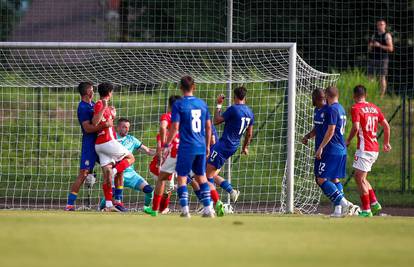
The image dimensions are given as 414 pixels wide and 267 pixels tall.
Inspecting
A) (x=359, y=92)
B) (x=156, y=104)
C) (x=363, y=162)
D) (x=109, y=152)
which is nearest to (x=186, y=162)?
(x=109, y=152)

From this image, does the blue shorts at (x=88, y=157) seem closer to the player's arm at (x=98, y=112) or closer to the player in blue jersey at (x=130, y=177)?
the player's arm at (x=98, y=112)

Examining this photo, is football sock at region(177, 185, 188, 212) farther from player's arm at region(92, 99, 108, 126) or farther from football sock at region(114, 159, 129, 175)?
football sock at region(114, 159, 129, 175)

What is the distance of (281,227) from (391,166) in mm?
12682

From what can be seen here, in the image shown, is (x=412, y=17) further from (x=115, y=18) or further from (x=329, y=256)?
(x=329, y=256)

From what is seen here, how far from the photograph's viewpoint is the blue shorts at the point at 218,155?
1512 centimetres

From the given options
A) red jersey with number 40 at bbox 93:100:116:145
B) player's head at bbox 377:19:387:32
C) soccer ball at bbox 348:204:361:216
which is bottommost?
soccer ball at bbox 348:204:361:216

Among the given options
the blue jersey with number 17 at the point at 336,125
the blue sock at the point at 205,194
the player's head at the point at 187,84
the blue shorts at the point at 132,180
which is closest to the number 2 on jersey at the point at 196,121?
the player's head at the point at 187,84

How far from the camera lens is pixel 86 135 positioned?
15.0 meters

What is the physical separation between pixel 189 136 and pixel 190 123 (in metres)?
0.16

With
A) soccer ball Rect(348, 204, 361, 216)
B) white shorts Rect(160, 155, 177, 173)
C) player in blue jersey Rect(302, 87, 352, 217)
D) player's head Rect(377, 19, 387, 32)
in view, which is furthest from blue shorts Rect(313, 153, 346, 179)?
player's head Rect(377, 19, 387, 32)

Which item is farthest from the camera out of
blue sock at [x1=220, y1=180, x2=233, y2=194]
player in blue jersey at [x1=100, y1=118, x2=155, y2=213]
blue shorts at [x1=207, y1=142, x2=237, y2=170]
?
player in blue jersey at [x1=100, y1=118, x2=155, y2=213]

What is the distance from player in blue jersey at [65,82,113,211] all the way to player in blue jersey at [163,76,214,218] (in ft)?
8.10

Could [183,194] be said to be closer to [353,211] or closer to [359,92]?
[353,211]

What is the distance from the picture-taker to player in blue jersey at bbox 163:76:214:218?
41.0 ft
